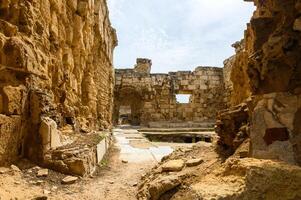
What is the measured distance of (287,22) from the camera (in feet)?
7.98

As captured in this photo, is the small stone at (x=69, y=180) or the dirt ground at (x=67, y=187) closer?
the dirt ground at (x=67, y=187)

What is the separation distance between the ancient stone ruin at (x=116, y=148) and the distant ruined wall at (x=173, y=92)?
10169mm

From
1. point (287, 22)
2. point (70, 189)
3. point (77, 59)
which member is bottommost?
point (70, 189)

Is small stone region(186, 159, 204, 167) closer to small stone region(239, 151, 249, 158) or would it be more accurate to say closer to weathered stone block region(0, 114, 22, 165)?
small stone region(239, 151, 249, 158)

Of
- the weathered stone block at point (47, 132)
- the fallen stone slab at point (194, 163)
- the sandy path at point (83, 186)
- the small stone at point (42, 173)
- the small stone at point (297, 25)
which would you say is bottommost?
the sandy path at point (83, 186)

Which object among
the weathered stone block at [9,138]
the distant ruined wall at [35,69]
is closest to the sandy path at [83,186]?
the weathered stone block at [9,138]

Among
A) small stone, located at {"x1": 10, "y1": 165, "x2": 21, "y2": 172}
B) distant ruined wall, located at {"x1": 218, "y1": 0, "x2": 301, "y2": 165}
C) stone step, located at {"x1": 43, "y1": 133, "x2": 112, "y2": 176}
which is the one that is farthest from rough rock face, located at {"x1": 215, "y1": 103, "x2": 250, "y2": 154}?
small stone, located at {"x1": 10, "y1": 165, "x2": 21, "y2": 172}

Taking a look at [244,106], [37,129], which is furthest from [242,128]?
[37,129]

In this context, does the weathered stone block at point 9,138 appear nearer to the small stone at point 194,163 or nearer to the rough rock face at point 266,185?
the small stone at point 194,163

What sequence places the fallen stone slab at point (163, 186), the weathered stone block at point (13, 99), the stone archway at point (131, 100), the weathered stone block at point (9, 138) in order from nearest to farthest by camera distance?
the fallen stone slab at point (163, 186)
the weathered stone block at point (9, 138)
the weathered stone block at point (13, 99)
the stone archway at point (131, 100)

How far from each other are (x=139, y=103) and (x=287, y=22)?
17.7m

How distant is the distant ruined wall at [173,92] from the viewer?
62.5 ft

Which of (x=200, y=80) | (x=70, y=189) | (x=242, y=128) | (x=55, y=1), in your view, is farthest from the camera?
(x=200, y=80)

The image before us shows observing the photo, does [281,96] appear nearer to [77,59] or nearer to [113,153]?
[113,153]
